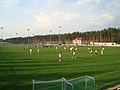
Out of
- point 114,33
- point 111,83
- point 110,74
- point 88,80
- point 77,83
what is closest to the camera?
point 77,83

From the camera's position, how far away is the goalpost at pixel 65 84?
12570 millimetres

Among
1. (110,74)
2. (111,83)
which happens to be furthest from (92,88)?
(110,74)

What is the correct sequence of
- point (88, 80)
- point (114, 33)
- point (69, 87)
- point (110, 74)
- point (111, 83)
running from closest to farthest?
point (69, 87) < point (88, 80) < point (111, 83) < point (110, 74) < point (114, 33)

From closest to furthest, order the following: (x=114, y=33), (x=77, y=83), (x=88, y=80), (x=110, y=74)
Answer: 1. (x=77, y=83)
2. (x=88, y=80)
3. (x=110, y=74)
4. (x=114, y=33)

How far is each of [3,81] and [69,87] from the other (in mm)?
10012

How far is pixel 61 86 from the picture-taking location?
42.7ft

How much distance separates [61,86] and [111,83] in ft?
28.9

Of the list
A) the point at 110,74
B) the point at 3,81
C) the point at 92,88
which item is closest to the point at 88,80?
the point at 92,88

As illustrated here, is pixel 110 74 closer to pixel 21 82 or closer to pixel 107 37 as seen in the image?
pixel 21 82

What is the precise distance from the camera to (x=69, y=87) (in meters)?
12.8

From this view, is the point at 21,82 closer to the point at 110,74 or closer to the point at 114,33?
the point at 110,74

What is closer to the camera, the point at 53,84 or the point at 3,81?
Answer: the point at 53,84

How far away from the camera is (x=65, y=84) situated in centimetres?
1280

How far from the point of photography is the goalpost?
1257 cm
